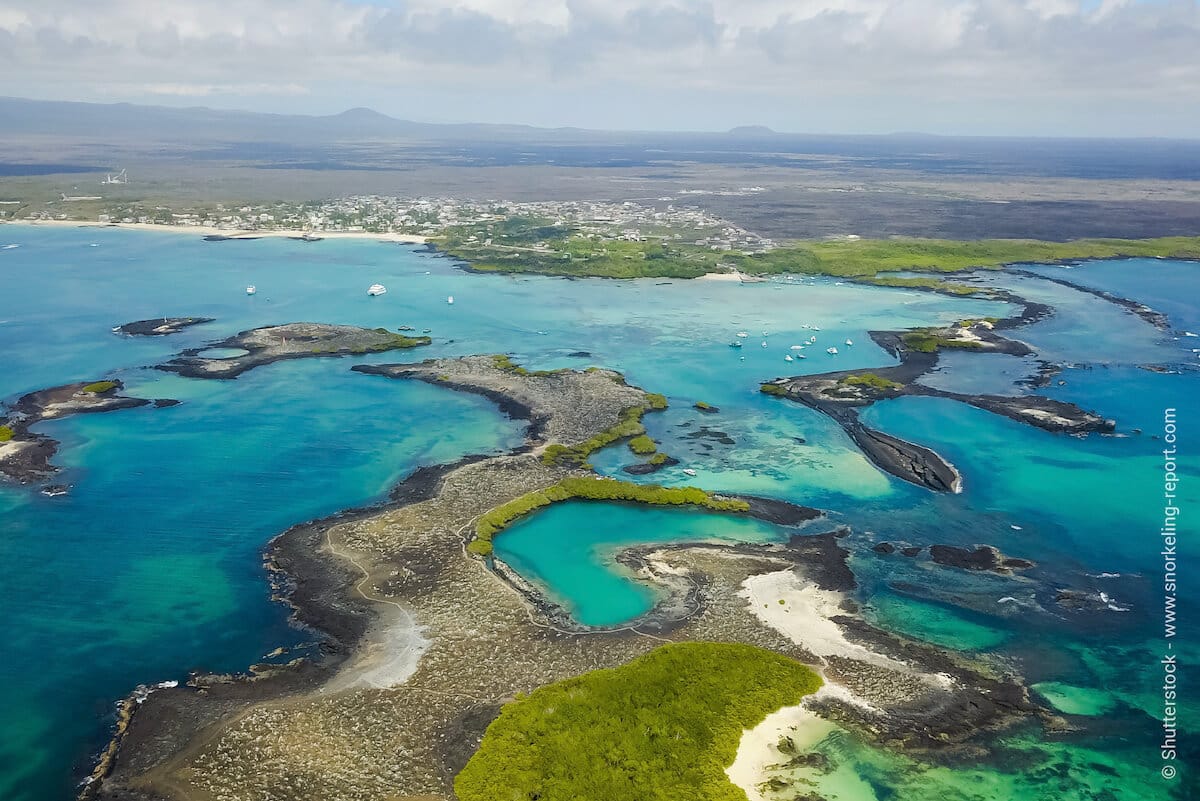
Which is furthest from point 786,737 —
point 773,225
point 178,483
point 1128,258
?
point 773,225

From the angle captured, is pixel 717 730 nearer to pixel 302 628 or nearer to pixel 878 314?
pixel 302 628

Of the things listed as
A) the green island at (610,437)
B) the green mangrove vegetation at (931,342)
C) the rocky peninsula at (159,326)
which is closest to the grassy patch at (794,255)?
the green mangrove vegetation at (931,342)

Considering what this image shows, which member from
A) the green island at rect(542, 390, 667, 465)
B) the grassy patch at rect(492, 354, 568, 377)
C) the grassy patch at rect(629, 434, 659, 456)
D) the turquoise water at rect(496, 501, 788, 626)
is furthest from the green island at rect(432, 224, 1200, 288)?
the turquoise water at rect(496, 501, 788, 626)

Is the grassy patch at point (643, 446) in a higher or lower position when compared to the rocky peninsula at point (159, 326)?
lower

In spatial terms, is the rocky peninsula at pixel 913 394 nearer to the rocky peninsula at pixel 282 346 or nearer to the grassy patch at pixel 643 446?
the grassy patch at pixel 643 446

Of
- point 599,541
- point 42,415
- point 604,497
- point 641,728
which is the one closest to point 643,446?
point 604,497

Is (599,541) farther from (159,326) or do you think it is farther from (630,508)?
(159,326)
